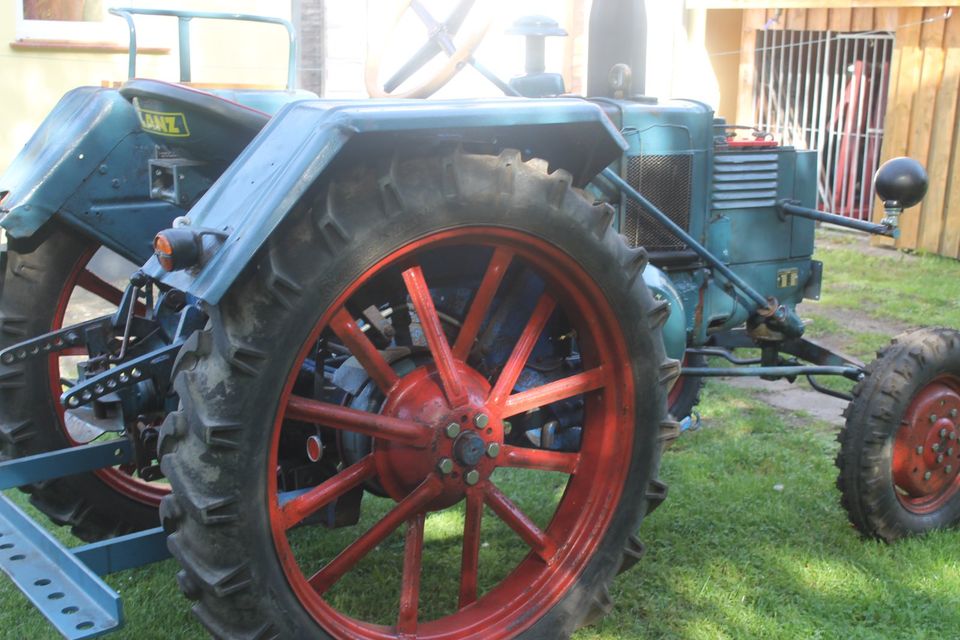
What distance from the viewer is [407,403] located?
2.65m

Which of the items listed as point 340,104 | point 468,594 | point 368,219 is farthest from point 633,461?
point 340,104

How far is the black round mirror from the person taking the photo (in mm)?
3758

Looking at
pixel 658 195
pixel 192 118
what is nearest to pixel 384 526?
pixel 192 118

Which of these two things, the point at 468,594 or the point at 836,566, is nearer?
the point at 468,594

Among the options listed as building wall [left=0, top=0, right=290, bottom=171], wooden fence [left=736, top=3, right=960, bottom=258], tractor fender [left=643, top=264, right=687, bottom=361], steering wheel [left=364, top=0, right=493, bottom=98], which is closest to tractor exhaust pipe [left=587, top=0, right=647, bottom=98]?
steering wheel [left=364, top=0, right=493, bottom=98]

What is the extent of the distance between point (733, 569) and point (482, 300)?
4.55 feet

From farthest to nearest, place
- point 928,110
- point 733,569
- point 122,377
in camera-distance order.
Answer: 1. point 928,110
2. point 733,569
3. point 122,377

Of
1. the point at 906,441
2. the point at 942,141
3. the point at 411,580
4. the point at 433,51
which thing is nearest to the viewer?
the point at 411,580

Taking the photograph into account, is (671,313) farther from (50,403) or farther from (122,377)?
(50,403)

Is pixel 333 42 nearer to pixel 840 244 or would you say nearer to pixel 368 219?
pixel 840 244

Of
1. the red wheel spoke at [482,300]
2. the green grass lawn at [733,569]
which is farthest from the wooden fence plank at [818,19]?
the red wheel spoke at [482,300]

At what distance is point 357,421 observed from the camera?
99.3 inches

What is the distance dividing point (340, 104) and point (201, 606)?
110cm

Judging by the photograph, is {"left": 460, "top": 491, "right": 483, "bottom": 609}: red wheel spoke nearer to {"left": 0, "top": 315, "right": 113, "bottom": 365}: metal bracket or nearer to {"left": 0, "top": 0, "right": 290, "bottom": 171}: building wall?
{"left": 0, "top": 315, "right": 113, "bottom": 365}: metal bracket
